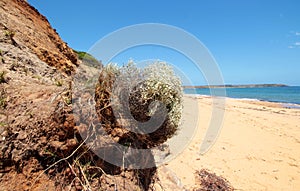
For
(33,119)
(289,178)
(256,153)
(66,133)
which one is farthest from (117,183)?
(256,153)

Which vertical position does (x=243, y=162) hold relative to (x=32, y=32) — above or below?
below

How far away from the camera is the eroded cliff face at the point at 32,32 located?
369 centimetres

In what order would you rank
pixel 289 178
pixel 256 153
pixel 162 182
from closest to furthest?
pixel 162 182 → pixel 289 178 → pixel 256 153

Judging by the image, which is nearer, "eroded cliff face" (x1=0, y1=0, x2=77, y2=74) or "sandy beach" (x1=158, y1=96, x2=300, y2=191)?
"eroded cliff face" (x1=0, y1=0, x2=77, y2=74)

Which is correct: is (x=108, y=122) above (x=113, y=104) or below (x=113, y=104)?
below

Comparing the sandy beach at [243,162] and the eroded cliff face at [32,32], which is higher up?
the eroded cliff face at [32,32]

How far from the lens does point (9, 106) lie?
2.20 metres

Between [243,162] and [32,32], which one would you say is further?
[243,162]

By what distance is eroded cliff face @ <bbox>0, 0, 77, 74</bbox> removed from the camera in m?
3.69

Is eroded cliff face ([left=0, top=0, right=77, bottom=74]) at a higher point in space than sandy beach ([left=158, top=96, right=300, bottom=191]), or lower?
higher

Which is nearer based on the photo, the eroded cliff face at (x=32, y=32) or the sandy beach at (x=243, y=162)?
the eroded cliff face at (x=32, y=32)

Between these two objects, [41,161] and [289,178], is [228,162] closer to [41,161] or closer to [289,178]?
[289,178]

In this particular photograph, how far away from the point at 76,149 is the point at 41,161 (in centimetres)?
38

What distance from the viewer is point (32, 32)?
173 inches
